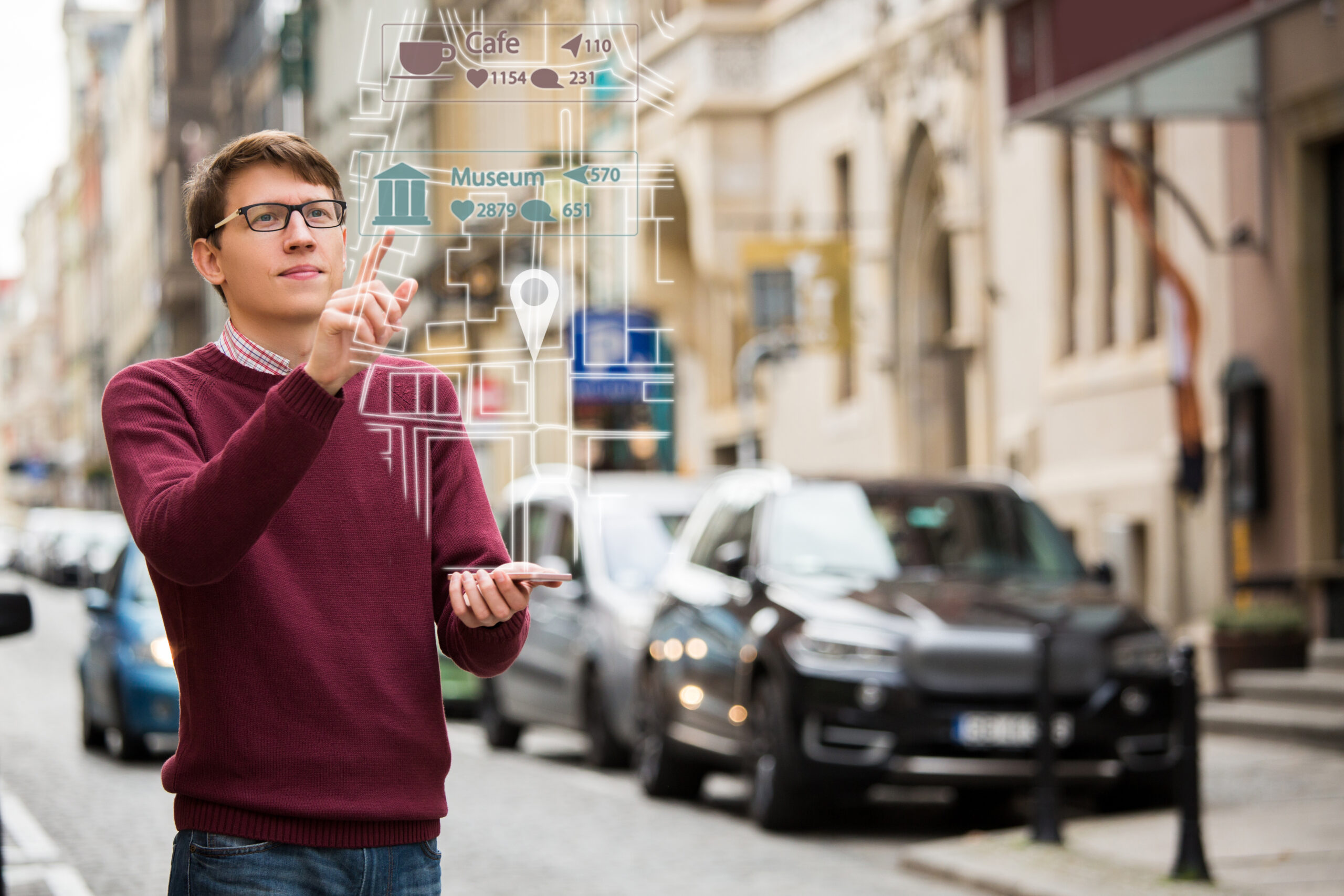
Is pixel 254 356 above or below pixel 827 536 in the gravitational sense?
above

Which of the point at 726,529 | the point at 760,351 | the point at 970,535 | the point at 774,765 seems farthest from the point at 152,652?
the point at 760,351

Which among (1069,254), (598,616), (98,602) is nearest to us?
(598,616)

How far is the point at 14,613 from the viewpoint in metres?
6.06

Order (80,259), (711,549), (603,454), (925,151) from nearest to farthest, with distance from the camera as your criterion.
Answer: (711,549), (925,151), (603,454), (80,259)

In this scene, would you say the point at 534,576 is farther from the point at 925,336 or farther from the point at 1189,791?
the point at 925,336

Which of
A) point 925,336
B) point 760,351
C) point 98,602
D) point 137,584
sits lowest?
point 98,602

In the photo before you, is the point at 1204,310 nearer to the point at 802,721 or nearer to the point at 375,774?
the point at 802,721

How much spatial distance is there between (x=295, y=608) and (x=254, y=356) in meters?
0.36

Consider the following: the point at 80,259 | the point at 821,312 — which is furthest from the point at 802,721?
the point at 80,259

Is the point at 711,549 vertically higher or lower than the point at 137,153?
lower

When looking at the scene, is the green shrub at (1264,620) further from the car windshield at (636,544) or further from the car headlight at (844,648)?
the car headlight at (844,648)

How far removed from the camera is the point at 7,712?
2033cm

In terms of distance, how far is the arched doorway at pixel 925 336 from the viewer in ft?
90.6

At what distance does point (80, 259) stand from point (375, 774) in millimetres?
139799
